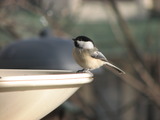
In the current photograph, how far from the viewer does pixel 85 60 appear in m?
2.73

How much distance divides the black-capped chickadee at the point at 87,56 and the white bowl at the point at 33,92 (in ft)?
3.55

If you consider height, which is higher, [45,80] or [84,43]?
[84,43]

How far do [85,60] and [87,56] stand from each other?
0.04 meters

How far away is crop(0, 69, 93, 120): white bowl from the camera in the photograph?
4.62ft

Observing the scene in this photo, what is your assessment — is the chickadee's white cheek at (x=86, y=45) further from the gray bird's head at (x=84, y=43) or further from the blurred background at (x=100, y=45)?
the blurred background at (x=100, y=45)

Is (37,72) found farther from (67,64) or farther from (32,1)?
(32,1)

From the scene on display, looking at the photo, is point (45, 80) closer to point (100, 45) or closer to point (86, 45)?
point (86, 45)

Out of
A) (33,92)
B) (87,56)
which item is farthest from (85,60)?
(33,92)

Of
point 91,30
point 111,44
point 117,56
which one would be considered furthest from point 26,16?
point 91,30

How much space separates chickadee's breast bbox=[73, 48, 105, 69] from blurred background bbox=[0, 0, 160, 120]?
0.86ft

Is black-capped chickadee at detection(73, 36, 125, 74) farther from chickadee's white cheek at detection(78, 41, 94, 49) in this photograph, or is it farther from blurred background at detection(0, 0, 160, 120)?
blurred background at detection(0, 0, 160, 120)

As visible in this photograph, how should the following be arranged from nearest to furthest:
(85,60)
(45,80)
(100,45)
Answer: (45,80), (85,60), (100,45)

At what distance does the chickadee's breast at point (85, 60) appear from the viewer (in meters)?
2.72

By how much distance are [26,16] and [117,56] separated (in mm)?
1695
